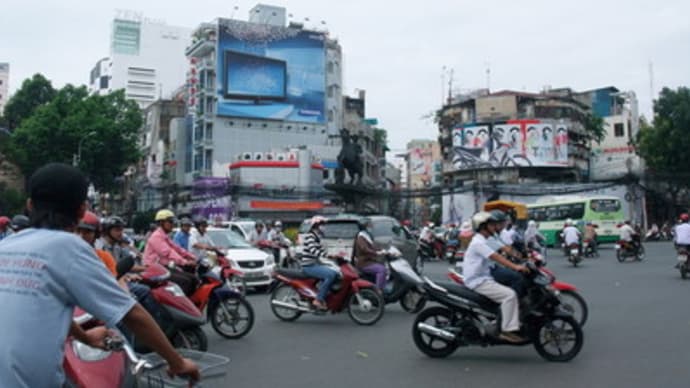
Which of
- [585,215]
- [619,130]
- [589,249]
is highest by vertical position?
[619,130]

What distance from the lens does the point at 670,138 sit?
4478cm

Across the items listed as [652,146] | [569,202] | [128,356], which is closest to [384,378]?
[128,356]

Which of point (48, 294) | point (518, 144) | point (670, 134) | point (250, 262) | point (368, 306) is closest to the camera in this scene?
point (48, 294)

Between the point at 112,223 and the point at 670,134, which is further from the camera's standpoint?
the point at 670,134

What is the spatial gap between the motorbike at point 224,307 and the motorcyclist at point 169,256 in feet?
0.45

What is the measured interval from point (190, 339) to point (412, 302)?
16.7ft

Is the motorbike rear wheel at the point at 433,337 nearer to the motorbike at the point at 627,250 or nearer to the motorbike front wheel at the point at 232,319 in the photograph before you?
the motorbike front wheel at the point at 232,319

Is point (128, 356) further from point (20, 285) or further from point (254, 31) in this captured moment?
point (254, 31)

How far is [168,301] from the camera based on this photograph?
665cm

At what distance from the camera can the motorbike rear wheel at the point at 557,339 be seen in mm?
6930

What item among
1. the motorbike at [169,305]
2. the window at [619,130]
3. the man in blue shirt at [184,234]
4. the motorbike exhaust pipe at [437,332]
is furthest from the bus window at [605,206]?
the window at [619,130]

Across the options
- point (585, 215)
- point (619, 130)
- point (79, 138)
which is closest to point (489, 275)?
point (585, 215)

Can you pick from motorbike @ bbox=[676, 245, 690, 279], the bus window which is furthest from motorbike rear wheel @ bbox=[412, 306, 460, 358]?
the bus window

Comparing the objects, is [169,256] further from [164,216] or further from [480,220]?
[480,220]
